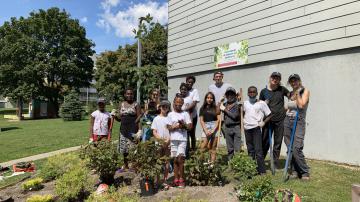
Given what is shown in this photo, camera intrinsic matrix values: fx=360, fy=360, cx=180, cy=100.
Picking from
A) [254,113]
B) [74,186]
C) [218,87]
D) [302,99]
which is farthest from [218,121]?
[74,186]

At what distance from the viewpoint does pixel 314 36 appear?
315 inches

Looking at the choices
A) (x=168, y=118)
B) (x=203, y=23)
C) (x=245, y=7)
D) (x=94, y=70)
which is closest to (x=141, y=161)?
(x=168, y=118)

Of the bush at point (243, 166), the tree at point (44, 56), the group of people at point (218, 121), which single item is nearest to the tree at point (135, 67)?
the group of people at point (218, 121)

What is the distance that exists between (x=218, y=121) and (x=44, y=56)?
120ft

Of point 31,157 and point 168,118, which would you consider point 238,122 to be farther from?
point 31,157

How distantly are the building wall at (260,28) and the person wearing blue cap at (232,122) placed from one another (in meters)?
2.78

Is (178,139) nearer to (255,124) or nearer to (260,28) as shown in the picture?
(255,124)

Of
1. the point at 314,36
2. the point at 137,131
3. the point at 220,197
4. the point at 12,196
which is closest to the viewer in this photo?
the point at 220,197

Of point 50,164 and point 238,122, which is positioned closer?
point 238,122

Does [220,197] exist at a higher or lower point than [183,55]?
lower

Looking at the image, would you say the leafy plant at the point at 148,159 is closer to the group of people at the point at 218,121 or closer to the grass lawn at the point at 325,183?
the group of people at the point at 218,121

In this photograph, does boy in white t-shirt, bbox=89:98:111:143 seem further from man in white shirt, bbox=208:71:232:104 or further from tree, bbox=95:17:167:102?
man in white shirt, bbox=208:71:232:104

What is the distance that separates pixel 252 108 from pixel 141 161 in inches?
84.0

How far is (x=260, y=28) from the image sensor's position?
9461 mm
